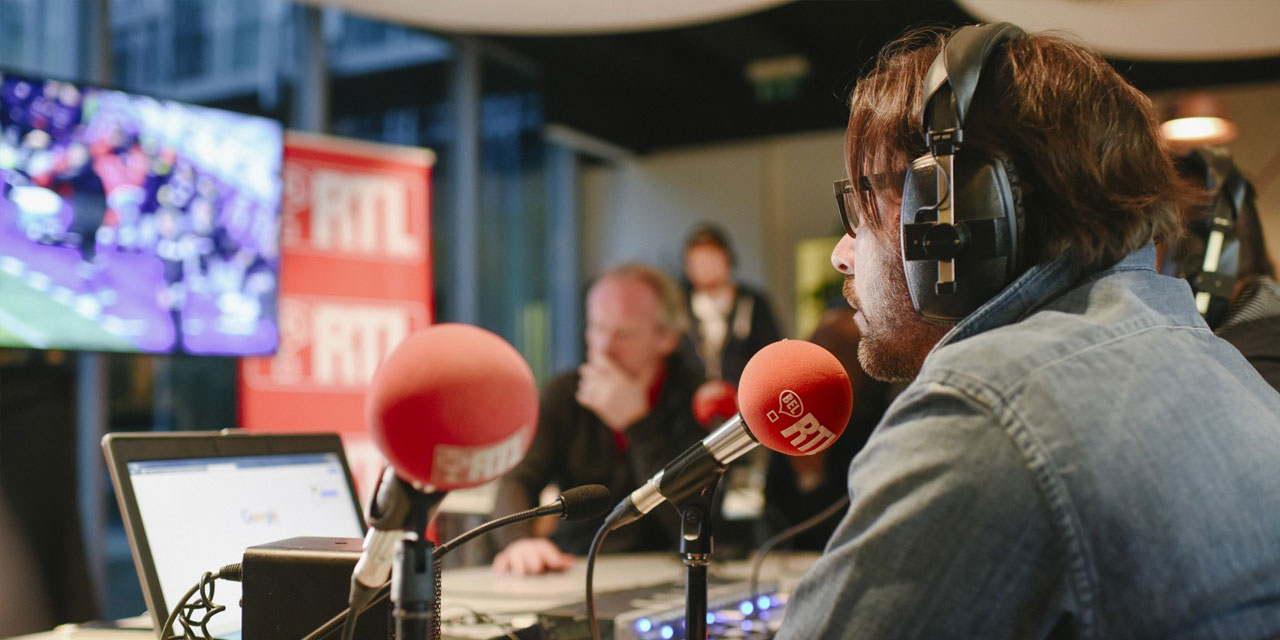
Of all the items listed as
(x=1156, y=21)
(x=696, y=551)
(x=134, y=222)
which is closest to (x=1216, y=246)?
(x=1156, y=21)

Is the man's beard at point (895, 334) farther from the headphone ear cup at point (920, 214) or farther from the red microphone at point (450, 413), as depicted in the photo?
the red microphone at point (450, 413)

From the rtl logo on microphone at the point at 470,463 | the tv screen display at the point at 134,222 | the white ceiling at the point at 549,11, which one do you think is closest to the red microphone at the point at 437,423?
the rtl logo on microphone at the point at 470,463

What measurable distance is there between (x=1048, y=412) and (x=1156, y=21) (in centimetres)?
155

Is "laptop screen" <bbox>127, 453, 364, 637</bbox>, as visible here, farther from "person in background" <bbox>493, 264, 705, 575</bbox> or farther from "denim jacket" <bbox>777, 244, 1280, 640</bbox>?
"person in background" <bbox>493, 264, 705, 575</bbox>

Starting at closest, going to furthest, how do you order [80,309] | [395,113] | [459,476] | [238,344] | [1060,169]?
[459,476] → [1060,169] → [80,309] → [238,344] → [395,113]

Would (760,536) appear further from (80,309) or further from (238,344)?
(80,309)

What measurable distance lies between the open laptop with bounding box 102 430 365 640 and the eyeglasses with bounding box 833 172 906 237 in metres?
0.86

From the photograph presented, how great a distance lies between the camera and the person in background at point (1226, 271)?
1707 millimetres

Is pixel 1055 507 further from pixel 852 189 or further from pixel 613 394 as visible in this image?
pixel 613 394

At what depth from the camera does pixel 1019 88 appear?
919mm

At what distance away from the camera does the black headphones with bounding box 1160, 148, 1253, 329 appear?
172cm

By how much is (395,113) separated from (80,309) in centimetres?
322

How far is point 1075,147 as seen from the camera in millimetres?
908

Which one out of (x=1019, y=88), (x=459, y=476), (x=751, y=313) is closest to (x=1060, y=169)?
(x=1019, y=88)
